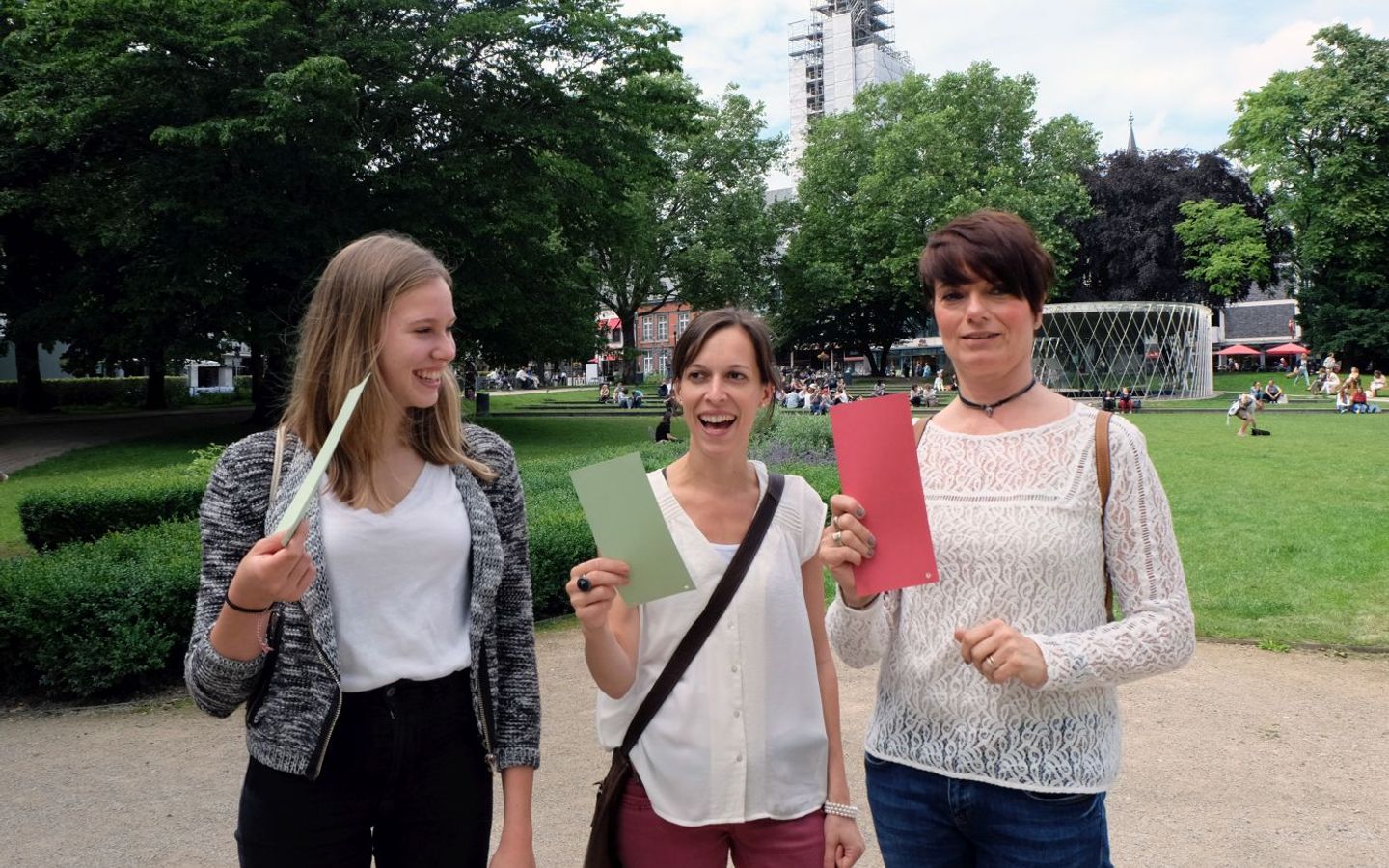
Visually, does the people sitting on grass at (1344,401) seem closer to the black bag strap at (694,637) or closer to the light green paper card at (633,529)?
the black bag strap at (694,637)

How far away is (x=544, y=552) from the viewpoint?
27.9 ft

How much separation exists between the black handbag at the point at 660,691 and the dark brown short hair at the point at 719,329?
381 mm

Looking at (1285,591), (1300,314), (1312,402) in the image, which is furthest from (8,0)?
(1300,314)

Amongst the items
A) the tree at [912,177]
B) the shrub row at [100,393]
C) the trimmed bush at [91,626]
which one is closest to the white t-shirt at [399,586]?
the trimmed bush at [91,626]

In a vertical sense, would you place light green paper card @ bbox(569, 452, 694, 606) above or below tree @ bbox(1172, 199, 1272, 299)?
below

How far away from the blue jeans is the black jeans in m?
0.91

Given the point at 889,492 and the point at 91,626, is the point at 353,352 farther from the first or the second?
the point at 91,626

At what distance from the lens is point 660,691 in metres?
2.34

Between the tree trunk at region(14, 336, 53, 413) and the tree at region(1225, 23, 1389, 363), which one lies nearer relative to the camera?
the tree trunk at region(14, 336, 53, 413)

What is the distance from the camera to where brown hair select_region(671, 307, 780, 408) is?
2480mm

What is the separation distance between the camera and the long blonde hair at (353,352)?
2193 mm

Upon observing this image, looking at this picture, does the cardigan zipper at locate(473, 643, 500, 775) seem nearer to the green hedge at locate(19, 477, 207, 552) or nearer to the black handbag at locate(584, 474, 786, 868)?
Answer: the black handbag at locate(584, 474, 786, 868)

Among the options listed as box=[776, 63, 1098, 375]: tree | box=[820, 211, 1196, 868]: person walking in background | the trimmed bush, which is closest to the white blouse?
box=[820, 211, 1196, 868]: person walking in background

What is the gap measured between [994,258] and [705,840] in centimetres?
144
